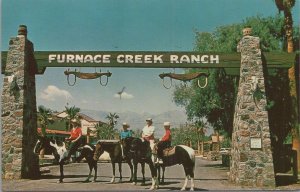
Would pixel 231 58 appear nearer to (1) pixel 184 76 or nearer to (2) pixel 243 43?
(2) pixel 243 43

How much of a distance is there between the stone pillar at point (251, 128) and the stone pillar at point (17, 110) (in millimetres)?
8138

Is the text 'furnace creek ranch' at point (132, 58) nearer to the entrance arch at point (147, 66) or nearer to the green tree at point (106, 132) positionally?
the entrance arch at point (147, 66)

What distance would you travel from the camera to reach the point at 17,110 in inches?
596

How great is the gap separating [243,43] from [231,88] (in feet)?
24.6

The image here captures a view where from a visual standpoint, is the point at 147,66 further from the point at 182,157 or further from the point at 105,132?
the point at 105,132

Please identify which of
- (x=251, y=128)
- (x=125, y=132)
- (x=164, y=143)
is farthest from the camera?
(x=125, y=132)

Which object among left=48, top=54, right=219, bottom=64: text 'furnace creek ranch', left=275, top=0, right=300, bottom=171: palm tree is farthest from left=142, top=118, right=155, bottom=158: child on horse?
left=275, top=0, right=300, bottom=171: palm tree

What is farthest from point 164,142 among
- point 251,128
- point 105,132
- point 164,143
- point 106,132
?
point 105,132

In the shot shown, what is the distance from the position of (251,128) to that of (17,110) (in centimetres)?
903

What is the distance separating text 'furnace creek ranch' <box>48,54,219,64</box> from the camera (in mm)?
14758

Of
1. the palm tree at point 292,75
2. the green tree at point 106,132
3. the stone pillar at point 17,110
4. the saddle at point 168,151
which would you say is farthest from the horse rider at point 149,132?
the green tree at point 106,132

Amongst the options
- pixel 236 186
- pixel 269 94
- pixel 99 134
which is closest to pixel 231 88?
pixel 269 94

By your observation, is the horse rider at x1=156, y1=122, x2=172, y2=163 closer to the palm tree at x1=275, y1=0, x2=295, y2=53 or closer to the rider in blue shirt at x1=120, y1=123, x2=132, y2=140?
the rider in blue shirt at x1=120, y1=123, x2=132, y2=140

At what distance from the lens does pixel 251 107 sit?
1438 centimetres
